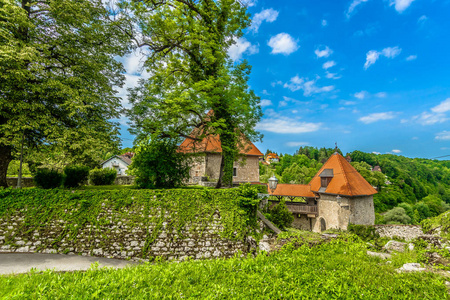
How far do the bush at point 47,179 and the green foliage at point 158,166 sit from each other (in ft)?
11.4

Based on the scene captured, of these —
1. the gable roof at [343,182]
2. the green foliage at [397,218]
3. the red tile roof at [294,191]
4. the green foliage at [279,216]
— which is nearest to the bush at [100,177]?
the green foliage at [279,216]

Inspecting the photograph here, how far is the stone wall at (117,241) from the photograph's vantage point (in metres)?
6.79

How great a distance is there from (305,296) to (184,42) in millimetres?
13400

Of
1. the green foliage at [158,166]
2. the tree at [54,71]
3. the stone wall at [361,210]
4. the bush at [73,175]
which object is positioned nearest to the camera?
the tree at [54,71]

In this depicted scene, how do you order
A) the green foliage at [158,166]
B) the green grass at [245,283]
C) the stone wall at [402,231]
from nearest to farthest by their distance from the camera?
the green grass at [245,283], the green foliage at [158,166], the stone wall at [402,231]

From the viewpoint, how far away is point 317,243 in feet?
19.4

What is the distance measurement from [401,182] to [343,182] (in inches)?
1985

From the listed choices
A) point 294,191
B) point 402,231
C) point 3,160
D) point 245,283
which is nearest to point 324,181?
point 294,191

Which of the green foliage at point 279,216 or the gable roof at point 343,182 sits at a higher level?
the gable roof at point 343,182

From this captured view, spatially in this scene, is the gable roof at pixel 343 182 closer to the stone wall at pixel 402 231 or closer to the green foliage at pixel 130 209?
the stone wall at pixel 402 231

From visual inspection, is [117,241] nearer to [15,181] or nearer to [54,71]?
[54,71]

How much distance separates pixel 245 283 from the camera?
3508mm

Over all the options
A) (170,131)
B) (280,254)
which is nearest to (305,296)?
(280,254)

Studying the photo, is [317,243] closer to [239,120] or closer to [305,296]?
[305,296]
